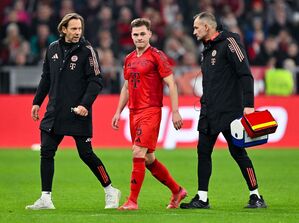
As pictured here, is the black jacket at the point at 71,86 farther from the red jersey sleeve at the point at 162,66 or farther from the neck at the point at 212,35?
the neck at the point at 212,35

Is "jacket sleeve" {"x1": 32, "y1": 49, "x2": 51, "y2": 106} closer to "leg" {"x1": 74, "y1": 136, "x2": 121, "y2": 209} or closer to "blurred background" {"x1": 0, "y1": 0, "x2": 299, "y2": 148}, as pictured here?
"leg" {"x1": 74, "y1": 136, "x2": 121, "y2": 209}

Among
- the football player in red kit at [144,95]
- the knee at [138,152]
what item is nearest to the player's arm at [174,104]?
the football player in red kit at [144,95]

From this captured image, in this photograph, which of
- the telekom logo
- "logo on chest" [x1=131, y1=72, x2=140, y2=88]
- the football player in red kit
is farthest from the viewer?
the telekom logo

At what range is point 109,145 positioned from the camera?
2366 centimetres

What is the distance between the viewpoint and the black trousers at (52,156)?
1279cm

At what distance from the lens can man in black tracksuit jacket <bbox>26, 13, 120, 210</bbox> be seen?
1281cm

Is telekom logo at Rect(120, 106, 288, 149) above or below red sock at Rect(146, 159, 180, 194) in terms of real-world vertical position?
below

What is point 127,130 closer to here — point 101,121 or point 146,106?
point 101,121

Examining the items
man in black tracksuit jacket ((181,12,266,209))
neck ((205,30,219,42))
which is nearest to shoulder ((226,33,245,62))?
man in black tracksuit jacket ((181,12,266,209))

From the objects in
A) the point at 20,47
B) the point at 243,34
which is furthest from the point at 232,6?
the point at 20,47

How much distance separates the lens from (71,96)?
1290 centimetres

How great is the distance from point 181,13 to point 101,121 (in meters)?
6.28

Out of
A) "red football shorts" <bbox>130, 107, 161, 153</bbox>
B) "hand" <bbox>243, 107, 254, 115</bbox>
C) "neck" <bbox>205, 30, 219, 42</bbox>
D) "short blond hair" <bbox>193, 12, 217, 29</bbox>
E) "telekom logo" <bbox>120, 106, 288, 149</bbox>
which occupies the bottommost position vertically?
"telekom logo" <bbox>120, 106, 288, 149</bbox>

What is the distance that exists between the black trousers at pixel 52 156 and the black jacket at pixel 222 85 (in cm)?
130
